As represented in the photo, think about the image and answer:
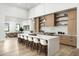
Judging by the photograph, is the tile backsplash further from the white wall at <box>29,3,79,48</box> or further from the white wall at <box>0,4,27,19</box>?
the white wall at <box>0,4,27,19</box>

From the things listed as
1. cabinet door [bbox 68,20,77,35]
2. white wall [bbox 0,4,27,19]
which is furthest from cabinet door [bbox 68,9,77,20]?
white wall [bbox 0,4,27,19]

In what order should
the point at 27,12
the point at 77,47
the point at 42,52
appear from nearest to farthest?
the point at 42,52, the point at 77,47, the point at 27,12

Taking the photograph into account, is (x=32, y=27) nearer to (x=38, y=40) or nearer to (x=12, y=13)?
(x=12, y=13)

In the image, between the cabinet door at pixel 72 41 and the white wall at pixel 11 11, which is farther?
the white wall at pixel 11 11

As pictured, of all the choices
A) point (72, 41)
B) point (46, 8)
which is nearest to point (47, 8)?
point (46, 8)

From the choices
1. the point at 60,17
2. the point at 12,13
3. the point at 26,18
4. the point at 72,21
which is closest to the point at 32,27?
the point at 26,18

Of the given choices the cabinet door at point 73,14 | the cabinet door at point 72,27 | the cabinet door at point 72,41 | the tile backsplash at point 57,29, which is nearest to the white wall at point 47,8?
the cabinet door at point 73,14

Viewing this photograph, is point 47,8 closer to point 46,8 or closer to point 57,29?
point 46,8

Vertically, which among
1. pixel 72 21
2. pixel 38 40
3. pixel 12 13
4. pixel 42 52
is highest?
pixel 12 13

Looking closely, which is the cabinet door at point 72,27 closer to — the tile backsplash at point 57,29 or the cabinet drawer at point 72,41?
the cabinet drawer at point 72,41

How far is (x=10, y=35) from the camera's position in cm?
973

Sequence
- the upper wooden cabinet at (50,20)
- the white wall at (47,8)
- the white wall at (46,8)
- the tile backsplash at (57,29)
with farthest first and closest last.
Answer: the upper wooden cabinet at (50,20) < the tile backsplash at (57,29) < the white wall at (46,8) < the white wall at (47,8)

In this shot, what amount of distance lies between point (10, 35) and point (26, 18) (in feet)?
10.8

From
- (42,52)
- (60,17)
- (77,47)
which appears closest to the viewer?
(42,52)
